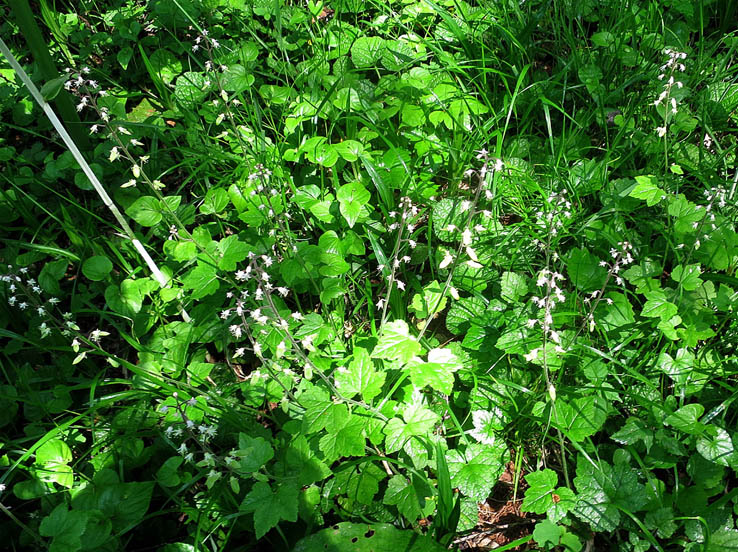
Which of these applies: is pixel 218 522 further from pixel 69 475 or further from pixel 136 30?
pixel 136 30

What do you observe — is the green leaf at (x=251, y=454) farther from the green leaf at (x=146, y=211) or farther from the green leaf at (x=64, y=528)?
the green leaf at (x=146, y=211)

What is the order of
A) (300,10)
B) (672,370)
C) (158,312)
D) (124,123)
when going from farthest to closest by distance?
(300,10) < (124,123) < (158,312) < (672,370)

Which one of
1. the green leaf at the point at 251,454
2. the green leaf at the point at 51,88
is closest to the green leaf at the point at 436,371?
the green leaf at the point at 251,454

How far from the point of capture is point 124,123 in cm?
299

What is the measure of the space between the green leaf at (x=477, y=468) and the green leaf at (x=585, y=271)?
2.76 feet

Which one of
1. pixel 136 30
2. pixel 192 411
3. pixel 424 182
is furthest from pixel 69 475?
pixel 136 30

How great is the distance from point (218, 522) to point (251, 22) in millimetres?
3273

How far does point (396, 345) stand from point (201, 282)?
105cm

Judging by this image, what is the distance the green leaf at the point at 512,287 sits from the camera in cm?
242

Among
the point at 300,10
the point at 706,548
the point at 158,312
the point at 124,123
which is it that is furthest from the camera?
the point at 300,10

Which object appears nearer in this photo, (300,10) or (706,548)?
(706,548)

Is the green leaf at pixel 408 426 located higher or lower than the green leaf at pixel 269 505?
higher

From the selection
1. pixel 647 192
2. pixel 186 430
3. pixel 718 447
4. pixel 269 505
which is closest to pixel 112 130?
pixel 186 430

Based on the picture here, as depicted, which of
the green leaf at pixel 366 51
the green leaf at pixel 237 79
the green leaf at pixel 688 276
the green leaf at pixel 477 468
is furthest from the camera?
the green leaf at pixel 366 51
